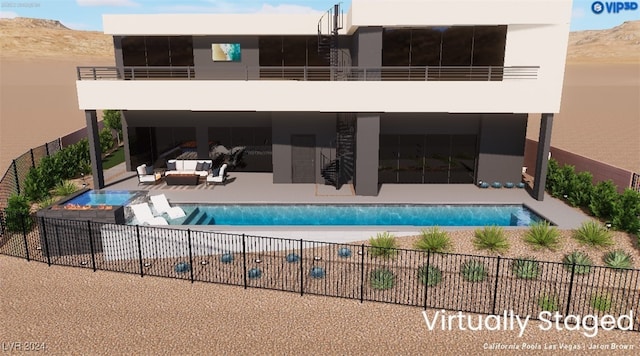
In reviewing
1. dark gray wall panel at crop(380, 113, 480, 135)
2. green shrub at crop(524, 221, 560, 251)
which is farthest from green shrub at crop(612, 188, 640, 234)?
dark gray wall panel at crop(380, 113, 480, 135)

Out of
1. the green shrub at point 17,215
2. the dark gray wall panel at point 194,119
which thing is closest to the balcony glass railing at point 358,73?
the dark gray wall panel at point 194,119

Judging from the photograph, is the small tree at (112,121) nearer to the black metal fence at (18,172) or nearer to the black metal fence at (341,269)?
the black metal fence at (18,172)

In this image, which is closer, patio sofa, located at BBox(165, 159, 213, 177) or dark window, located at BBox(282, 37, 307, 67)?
dark window, located at BBox(282, 37, 307, 67)

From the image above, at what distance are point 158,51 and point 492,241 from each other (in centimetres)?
1766

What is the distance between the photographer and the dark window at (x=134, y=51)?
2133 centimetres

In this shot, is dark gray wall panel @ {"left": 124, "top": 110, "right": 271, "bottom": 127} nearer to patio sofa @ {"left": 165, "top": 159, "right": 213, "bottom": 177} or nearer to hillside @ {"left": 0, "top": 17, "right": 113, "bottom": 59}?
patio sofa @ {"left": 165, "top": 159, "right": 213, "bottom": 177}

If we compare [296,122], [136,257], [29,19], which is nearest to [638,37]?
[296,122]

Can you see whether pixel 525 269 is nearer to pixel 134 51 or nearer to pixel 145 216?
pixel 145 216

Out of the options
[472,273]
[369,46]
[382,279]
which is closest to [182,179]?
[369,46]

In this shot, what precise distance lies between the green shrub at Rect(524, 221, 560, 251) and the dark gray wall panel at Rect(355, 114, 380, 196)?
676cm

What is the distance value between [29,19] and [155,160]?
205954 mm

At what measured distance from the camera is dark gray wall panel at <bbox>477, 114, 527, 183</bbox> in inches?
778

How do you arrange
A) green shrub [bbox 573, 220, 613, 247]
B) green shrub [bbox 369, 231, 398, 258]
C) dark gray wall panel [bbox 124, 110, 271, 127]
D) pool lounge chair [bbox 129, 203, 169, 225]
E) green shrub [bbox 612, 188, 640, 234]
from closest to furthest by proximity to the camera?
green shrub [bbox 369, 231, 398, 258] → green shrub [bbox 573, 220, 613, 247] → green shrub [bbox 612, 188, 640, 234] → pool lounge chair [bbox 129, 203, 169, 225] → dark gray wall panel [bbox 124, 110, 271, 127]

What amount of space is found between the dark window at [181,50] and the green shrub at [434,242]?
1449 cm
